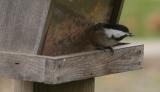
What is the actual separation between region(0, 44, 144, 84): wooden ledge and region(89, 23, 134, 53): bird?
5cm

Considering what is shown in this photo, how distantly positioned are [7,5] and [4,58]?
35 centimetres

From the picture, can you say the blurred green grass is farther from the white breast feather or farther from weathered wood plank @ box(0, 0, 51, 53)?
weathered wood plank @ box(0, 0, 51, 53)

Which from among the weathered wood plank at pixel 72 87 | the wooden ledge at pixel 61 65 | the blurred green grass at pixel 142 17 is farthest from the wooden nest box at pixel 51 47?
the blurred green grass at pixel 142 17

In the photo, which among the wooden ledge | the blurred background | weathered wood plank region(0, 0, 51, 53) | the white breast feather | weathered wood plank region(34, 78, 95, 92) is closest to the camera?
the wooden ledge

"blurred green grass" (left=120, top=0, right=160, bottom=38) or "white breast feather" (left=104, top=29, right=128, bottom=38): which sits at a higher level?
"blurred green grass" (left=120, top=0, right=160, bottom=38)

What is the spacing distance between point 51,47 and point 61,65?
0.90ft

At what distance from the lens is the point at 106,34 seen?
3.89 m

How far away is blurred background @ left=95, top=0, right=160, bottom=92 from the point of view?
8.91 m

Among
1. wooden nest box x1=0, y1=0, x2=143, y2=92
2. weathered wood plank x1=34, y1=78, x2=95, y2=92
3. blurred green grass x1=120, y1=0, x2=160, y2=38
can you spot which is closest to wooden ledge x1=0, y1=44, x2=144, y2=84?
wooden nest box x1=0, y1=0, x2=143, y2=92

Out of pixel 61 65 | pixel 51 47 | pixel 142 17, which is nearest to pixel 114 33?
pixel 51 47

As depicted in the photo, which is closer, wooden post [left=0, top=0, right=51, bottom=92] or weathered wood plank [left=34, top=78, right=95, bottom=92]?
wooden post [left=0, top=0, right=51, bottom=92]

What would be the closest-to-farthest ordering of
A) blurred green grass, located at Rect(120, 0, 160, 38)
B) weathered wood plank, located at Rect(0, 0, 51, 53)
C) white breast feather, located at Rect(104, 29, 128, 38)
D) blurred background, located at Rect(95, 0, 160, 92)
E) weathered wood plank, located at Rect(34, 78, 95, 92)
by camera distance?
weathered wood plank, located at Rect(0, 0, 51, 53) → white breast feather, located at Rect(104, 29, 128, 38) → weathered wood plank, located at Rect(34, 78, 95, 92) → blurred background, located at Rect(95, 0, 160, 92) → blurred green grass, located at Rect(120, 0, 160, 38)

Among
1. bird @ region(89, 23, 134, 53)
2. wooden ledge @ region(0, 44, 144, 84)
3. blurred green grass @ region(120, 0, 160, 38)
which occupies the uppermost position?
blurred green grass @ region(120, 0, 160, 38)

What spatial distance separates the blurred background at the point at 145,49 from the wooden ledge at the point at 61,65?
15.1 feet
